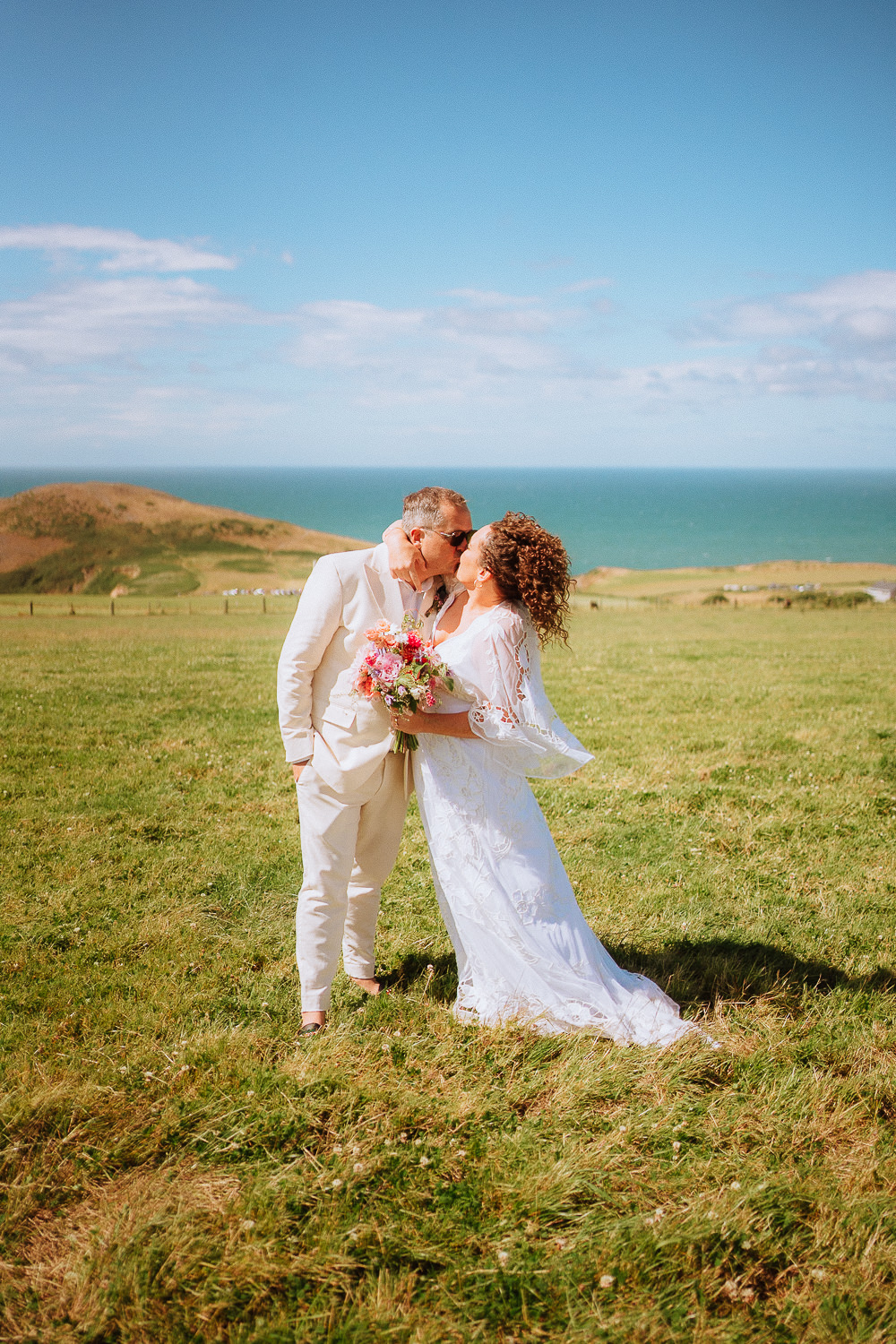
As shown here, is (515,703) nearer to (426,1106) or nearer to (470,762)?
(470,762)

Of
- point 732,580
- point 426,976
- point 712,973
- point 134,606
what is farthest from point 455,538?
point 732,580

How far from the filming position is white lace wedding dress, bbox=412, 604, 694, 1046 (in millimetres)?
4594

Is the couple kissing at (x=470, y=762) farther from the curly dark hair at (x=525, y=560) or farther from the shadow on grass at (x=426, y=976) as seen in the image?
the shadow on grass at (x=426, y=976)

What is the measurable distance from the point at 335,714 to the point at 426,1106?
2070mm

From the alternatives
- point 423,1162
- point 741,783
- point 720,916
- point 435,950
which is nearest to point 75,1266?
point 423,1162

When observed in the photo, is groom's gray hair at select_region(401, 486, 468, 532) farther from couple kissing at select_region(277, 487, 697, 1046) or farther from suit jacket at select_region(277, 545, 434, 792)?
suit jacket at select_region(277, 545, 434, 792)

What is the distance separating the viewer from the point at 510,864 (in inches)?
186

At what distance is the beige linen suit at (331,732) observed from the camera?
456cm

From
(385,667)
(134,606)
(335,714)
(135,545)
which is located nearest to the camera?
(385,667)

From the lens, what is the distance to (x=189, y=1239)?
10.3 ft

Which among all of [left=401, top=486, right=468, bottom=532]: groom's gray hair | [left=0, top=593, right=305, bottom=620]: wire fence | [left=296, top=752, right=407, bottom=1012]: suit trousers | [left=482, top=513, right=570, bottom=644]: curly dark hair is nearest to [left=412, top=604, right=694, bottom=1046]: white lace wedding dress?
[left=482, top=513, right=570, bottom=644]: curly dark hair

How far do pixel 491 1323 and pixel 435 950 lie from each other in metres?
2.87

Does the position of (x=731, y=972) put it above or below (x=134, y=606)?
below

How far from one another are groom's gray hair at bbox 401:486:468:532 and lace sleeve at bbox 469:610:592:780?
2.22 ft
